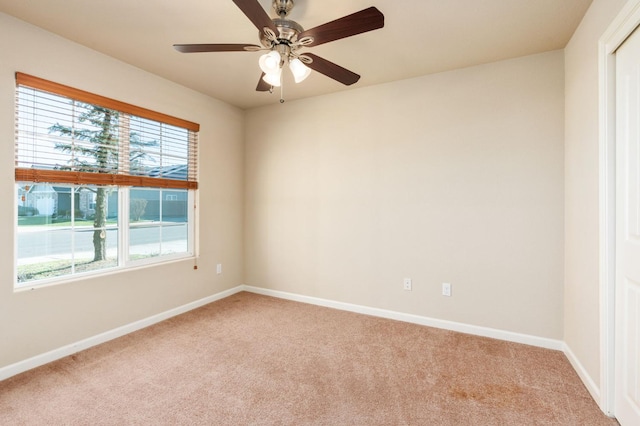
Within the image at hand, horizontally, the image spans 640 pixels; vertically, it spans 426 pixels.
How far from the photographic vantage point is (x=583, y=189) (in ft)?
7.17

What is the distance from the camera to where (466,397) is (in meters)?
2.00

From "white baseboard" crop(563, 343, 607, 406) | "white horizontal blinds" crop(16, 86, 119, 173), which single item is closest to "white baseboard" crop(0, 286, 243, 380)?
"white horizontal blinds" crop(16, 86, 119, 173)

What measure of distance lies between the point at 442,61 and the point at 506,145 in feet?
3.15

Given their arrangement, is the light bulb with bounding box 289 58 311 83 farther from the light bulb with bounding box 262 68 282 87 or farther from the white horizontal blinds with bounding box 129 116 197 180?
the white horizontal blinds with bounding box 129 116 197 180

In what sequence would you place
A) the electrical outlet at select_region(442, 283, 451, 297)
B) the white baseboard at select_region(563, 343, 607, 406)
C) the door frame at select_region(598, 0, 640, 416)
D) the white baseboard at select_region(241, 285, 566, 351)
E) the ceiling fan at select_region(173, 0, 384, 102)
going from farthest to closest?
the electrical outlet at select_region(442, 283, 451, 297) < the white baseboard at select_region(241, 285, 566, 351) < the white baseboard at select_region(563, 343, 607, 406) < the door frame at select_region(598, 0, 640, 416) < the ceiling fan at select_region(173, 0, 384, 102)

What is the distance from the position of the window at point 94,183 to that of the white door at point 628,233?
3667mm

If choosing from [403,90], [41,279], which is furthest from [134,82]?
[403,90]

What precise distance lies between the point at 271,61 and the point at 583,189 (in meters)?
2.29

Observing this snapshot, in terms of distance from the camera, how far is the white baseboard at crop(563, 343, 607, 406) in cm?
195

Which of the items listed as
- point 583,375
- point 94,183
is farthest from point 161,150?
point 583,375

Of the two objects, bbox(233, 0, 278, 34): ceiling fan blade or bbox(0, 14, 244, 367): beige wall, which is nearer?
bbox(233, 0, 278, 34): ceiling fan blade

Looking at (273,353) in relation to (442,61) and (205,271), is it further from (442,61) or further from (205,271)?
(442,61)

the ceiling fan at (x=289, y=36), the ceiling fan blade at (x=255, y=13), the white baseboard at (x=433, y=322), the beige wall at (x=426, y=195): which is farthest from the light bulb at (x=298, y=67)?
the white baseboard at (x=433, y=322)

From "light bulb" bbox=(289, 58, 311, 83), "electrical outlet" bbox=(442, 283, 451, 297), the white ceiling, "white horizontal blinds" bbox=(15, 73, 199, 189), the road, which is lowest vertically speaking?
"electrical outlet" bbox=(442, 283, 451, 297)
